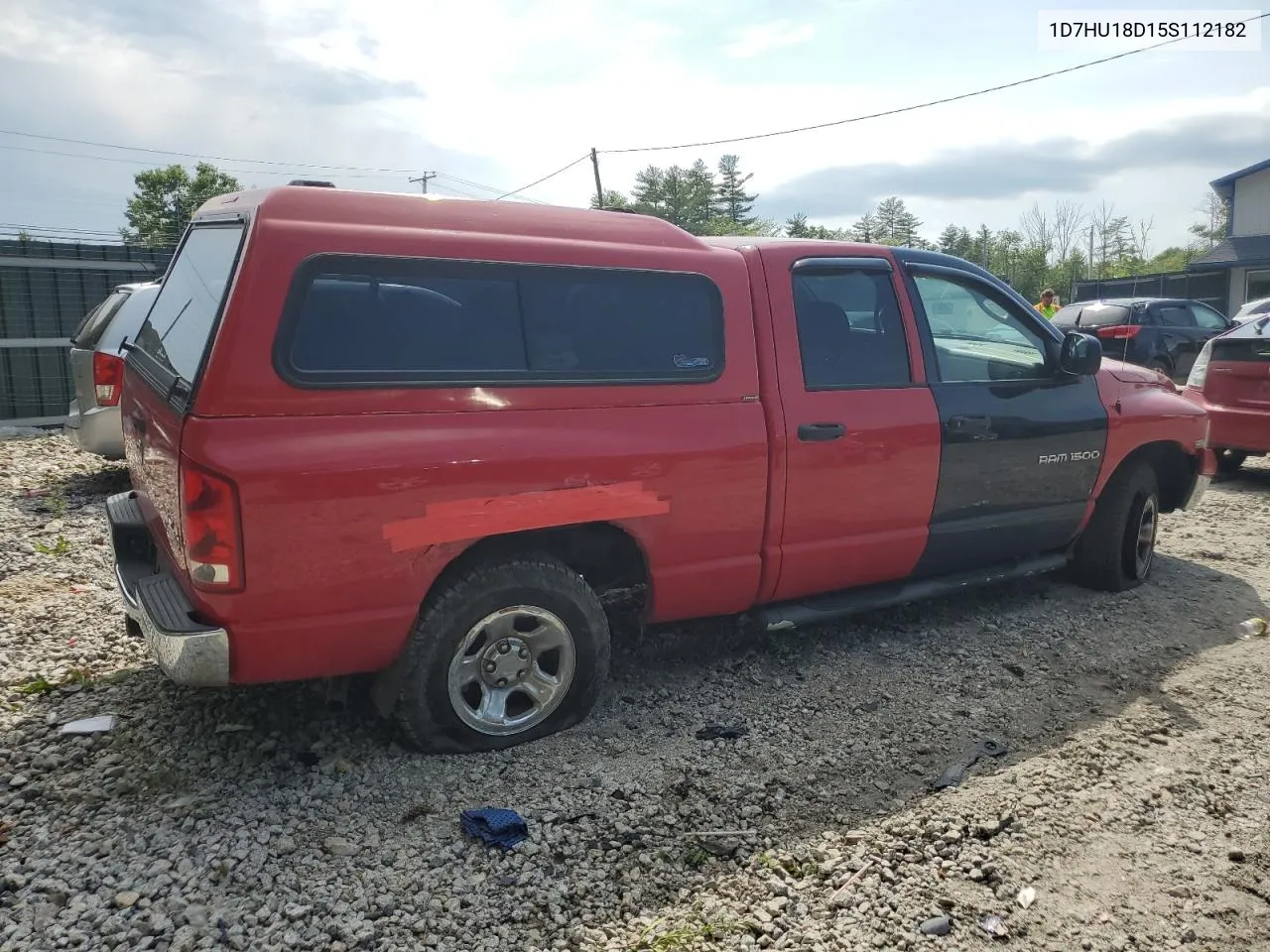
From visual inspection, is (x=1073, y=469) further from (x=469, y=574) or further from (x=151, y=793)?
(x=151, y=793)

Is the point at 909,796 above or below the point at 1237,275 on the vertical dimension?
below

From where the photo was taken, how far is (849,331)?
4.38 m

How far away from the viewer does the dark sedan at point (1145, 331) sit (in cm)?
1527

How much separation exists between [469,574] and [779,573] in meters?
1.42

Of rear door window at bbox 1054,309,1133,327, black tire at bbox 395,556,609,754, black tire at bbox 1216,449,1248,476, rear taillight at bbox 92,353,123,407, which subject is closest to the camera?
black tire at bbox 395,556,609,754

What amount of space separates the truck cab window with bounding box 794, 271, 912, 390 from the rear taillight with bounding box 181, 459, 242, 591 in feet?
7.69

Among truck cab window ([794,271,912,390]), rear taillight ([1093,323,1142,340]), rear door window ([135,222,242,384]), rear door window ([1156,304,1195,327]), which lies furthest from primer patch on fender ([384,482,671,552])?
rear door window ([1156,304,1195,327])

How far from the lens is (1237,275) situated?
1159 inches

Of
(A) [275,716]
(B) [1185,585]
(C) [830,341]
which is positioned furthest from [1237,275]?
(A) [275,716]

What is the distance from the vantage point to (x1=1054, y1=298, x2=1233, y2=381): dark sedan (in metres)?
15.3

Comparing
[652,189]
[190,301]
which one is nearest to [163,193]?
[652,189]

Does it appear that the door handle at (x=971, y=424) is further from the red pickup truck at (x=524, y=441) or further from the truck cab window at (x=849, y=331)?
the truck cab window at (x=849, y=331)

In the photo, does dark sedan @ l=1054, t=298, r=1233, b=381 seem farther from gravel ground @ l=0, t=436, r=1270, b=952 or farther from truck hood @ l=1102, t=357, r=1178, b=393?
gravel ground @ l=0, t=436, r=1270, b=952

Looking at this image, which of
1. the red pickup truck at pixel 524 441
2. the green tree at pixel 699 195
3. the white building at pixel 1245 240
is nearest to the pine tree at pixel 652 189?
the green tree at pixel 699 195
